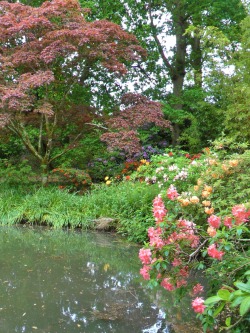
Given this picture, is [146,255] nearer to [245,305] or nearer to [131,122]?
[245,305]

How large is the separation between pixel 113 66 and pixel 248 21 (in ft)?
9.57

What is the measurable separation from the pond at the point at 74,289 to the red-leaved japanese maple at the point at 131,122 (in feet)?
6.13

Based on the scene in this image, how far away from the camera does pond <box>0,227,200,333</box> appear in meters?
2.94

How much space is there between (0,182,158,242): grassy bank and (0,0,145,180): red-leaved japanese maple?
39.5 inches

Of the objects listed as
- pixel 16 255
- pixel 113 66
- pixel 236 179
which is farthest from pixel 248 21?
pixel 16 255

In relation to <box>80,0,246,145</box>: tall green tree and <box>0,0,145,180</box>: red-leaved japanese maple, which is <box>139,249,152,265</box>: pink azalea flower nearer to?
<box>0,0,145,180</box>: red-leaved japanese maple

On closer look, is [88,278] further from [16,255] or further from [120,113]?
[120,113]

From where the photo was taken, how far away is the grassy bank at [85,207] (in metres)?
5.89

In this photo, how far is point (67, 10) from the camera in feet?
24.1

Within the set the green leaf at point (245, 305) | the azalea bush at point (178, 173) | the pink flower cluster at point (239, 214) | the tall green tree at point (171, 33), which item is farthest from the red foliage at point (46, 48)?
the green leaf at point (245, 305)

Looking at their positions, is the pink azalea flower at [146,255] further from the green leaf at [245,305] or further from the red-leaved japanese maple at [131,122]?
the red-leaved japanese maple at [131,122]

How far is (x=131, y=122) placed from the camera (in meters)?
7.39

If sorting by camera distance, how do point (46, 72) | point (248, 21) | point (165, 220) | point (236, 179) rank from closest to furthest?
1. point (165, 220)
2. point (236, 179)
3. point (46, 72)
4. point (248, 21)

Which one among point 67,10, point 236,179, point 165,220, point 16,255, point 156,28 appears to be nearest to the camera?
point 165,220
